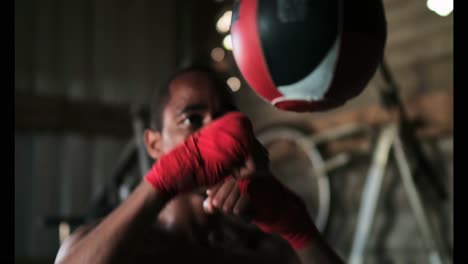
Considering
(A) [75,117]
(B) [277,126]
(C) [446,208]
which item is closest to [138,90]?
(A) [75,117]

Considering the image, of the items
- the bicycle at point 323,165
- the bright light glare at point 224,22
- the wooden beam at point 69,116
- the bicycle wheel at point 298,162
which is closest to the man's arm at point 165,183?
the bicycle at point 323,165

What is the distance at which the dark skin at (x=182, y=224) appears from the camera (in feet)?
3.59

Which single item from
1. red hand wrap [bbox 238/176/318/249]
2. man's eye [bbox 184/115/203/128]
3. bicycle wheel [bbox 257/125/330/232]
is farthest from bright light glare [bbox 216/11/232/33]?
red hand wrap [bbox 238/176/318/249]

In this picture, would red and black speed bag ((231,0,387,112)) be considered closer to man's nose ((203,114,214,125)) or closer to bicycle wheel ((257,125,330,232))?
man's nose ((203,114,214,125))

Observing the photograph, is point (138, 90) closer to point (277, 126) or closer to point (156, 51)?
point (156, 51)

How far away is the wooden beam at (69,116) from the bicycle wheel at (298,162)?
1113mm

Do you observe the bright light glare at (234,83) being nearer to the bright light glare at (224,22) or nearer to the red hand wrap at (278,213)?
the bright light glare at (224,22)

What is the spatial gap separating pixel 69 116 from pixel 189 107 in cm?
288

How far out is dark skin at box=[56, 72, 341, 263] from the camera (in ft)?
3.59

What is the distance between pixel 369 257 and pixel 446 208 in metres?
0.58

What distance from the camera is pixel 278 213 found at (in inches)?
50.1

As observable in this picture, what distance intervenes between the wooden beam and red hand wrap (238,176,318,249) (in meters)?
2.98

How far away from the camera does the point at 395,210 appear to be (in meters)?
3.20

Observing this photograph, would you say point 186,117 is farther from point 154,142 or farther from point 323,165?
point 323,165
